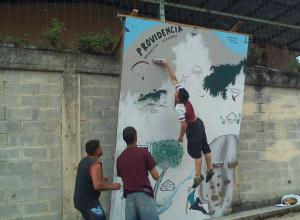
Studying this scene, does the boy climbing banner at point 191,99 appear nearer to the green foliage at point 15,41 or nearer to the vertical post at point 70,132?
the vertical post at point 70,132

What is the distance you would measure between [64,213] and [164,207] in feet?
4.63

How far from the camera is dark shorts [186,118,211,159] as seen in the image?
6.82m

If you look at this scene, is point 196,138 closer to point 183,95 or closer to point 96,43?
point 183,95

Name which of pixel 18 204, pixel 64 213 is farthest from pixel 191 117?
pixel 18 204

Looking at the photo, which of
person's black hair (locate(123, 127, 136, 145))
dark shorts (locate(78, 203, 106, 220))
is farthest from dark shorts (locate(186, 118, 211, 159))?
dark shorts (locate(78, 203, 106, 220))

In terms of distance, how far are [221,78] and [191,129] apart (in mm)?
963

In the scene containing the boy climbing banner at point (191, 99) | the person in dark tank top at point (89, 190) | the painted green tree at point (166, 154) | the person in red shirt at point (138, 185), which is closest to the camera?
the person in red shirt at point (138, 185)

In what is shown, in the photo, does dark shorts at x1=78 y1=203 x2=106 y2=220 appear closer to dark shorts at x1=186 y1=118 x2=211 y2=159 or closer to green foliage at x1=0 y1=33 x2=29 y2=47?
dark shorts at x1=186 y1=118 x2=211 y2=159

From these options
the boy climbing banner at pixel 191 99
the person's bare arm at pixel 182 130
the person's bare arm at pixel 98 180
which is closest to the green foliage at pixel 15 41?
the boy climbing banner at pixel 191 99

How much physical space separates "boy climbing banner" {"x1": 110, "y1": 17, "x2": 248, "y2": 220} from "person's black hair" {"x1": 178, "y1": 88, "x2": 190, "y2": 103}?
0.33 feet

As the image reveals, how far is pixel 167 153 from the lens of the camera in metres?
6.63

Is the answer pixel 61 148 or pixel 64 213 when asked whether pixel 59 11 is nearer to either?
pixel 61 148

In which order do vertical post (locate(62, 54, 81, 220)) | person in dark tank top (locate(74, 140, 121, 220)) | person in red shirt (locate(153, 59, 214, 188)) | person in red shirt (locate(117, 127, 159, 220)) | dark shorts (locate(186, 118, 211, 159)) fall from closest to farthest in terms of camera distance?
person in red shirt (locate(117, 127, 159, 220))
person in dark tank top (locate(74, 140, 121, 220))
vertical post (locate(62, 54, 81, 220))
person in red shirt (locate(153, 59, 214, 188))
dark shorts (locate(186, 118, 211, 159))

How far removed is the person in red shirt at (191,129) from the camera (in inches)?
264
